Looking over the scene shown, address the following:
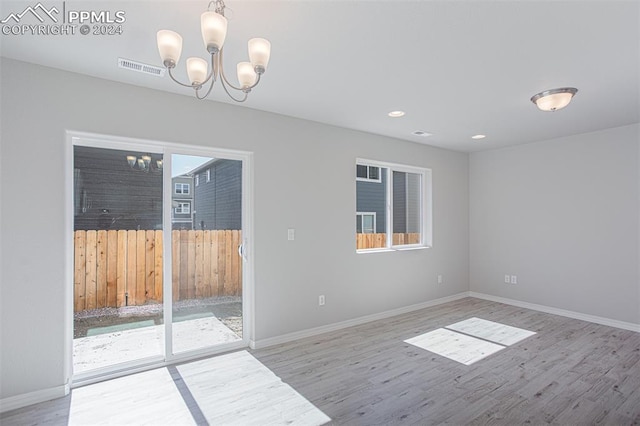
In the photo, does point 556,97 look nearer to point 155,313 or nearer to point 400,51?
point 400,51

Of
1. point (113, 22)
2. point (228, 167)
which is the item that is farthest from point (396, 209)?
point (113, 22)

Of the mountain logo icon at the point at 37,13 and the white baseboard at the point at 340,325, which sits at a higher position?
the mountain logo icon at the point at 37,13

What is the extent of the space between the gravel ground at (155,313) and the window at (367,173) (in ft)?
7.48

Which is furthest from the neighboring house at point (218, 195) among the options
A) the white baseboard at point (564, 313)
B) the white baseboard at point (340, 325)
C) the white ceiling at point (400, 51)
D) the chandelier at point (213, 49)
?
the white baseboard at point (564, 313)

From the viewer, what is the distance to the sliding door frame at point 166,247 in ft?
8.89

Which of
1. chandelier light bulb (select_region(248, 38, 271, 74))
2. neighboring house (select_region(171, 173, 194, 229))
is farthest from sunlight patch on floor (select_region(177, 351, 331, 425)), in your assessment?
chandelier light bulb (select_region(248, 38, 271, 74))

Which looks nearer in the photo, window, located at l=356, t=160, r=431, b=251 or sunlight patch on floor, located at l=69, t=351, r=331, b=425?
sunlight patch on floor, located at l=69, t=351, r=331, b=425

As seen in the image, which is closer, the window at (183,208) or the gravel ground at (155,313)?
the gravel ground at (155,313)

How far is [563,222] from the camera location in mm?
4738

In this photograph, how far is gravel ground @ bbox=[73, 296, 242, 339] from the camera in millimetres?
2896

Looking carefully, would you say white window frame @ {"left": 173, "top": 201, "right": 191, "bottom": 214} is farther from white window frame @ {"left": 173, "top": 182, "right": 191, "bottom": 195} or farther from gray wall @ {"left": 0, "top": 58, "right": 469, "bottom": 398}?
gray wall @ {"left": 0, "top": 58, "right": 469, "bottom": 398}

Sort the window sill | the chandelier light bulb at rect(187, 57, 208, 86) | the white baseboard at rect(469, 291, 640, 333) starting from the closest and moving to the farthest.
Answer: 1. the chandelier light bulb at rect(187, 57, 208, 86)
2. the white baseboard at rect(469, 291, 640, 333)
3. the window sill

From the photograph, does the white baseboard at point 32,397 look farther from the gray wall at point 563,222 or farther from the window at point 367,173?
the gray wall at point 563,222

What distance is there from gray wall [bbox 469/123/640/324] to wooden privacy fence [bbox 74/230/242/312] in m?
4.30
